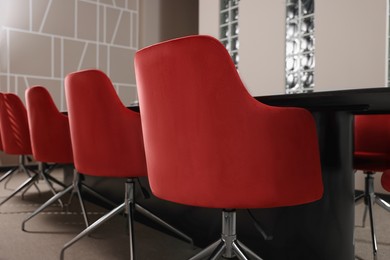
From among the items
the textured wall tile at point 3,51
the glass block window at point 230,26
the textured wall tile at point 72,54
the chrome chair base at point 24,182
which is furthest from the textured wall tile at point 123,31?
the chrome chair base at point 24,182

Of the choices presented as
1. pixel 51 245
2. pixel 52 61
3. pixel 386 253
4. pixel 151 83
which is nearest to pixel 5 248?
pixel 51 245

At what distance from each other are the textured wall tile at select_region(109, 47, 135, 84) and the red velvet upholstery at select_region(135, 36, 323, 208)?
16.5ft

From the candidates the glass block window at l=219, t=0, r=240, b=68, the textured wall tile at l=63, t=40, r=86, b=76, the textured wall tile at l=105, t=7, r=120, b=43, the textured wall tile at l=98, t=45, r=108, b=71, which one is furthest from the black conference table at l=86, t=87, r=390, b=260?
the textured wall tile at l=105, t=7, r=120, b=43

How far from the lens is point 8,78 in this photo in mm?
5039

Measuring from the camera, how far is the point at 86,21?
5.66 meters

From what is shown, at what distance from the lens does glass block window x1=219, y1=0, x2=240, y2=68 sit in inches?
195

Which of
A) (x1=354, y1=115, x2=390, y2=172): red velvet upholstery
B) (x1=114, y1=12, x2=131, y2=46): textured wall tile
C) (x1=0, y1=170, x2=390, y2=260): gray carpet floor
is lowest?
(x1=0, y1=170, x2=390, y2=260): gray carpet floor

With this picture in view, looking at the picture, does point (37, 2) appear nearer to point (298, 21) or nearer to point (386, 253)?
point (298, 21)

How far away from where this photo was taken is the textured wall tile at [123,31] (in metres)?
6.00

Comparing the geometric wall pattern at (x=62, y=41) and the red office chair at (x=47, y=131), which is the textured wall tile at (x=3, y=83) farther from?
the red office chair at (x=47, y=131)

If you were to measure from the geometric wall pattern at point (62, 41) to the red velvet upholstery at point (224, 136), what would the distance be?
466 centimetres

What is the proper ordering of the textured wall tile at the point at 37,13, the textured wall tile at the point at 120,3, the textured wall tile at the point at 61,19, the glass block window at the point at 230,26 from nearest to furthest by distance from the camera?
the glass block window at the point at 230,26 → the textured wall tile at the point at 37,13 → the textured wall tile at the point at 61,19 → the textured wall tile at the point at 120,3

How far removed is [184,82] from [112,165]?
2.45 feet

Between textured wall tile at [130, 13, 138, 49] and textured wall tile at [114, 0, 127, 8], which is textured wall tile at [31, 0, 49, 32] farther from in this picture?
textured wall tile at [130, 13, 138, 49]
